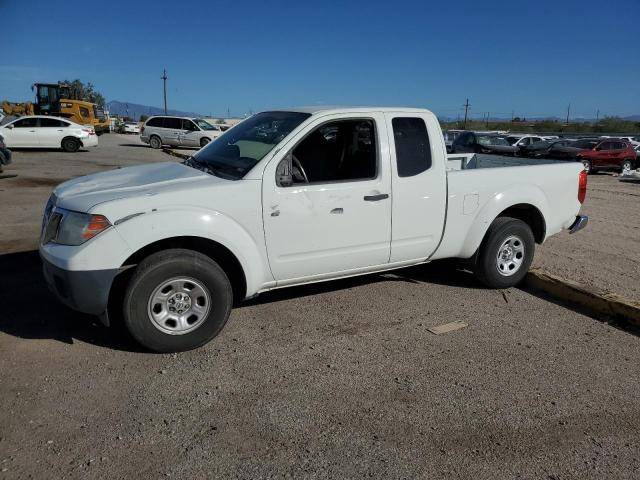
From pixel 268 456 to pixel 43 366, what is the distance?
1.89 meters

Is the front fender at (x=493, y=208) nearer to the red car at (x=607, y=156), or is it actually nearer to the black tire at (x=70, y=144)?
the red car at (x=607, y=156)

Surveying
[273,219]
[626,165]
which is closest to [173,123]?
[626,165]

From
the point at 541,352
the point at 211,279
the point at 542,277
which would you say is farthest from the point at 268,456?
the point at 542,277

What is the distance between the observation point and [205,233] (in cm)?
375

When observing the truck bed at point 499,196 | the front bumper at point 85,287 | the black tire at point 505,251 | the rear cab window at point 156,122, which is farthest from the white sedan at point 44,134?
the black tire at point 505,251

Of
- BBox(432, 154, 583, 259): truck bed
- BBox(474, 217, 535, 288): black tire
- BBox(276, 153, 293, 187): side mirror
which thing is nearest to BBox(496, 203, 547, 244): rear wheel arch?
BBox(432, 154, 583, 259): truck bed

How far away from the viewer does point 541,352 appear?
4027 millimetres

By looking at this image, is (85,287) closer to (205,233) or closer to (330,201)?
(205,233)

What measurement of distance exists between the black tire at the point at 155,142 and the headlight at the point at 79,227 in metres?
26.1

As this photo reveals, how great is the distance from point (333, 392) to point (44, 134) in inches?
893

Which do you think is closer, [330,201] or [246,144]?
[330,201]

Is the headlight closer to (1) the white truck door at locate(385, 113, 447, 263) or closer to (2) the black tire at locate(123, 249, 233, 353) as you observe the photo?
(2) the black tire at locate(123, 249, 233, 353)

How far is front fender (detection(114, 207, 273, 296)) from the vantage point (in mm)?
3582

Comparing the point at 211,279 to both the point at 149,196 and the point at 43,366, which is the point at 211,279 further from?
the point at 43,366
